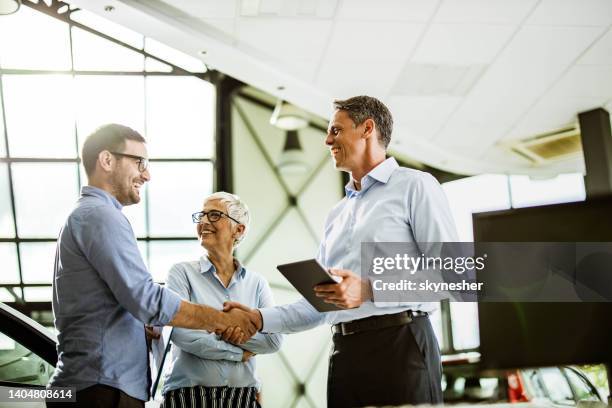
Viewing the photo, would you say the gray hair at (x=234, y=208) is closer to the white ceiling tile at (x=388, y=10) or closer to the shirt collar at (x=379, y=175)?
the shirt collar at (x=379, y=175)

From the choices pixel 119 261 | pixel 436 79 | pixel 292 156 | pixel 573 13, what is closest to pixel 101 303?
pixel 119 261

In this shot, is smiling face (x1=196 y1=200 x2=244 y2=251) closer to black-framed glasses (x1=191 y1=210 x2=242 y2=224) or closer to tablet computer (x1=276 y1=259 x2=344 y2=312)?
black-framed glasses (x1=191 y1=210 x2=242 y2=224)

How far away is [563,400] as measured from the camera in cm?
87

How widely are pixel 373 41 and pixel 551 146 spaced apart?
304cm

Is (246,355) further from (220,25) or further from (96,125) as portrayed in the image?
(96,125)

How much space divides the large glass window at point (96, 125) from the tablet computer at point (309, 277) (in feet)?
18.3

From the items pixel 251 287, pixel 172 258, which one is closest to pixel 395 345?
pixel 251 287

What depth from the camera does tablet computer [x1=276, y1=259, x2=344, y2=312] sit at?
1537mm

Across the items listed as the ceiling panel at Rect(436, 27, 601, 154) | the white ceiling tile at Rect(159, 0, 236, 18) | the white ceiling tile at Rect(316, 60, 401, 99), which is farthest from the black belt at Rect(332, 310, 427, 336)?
the white ceiling tile at Rect(316, 60, 401, 99)

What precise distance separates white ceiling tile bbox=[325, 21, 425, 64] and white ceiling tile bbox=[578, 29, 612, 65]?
4.34ft

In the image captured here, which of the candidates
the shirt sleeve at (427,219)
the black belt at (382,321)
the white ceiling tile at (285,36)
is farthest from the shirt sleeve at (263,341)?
the white ceiling tile at (285,36)

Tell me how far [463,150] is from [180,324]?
5.33 m

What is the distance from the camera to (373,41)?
443cm

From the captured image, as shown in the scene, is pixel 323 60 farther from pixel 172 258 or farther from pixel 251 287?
pixel 172 258
